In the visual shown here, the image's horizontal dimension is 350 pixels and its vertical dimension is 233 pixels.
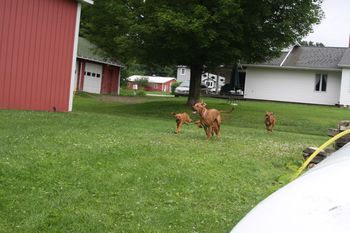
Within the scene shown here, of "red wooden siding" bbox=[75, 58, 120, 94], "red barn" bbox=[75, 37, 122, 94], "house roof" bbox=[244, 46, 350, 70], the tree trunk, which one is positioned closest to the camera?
the tree trunk

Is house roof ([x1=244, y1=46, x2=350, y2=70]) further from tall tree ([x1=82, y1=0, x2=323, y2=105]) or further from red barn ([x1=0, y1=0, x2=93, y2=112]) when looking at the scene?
red barn ([x1=0, y1=0, x2=93, y2=112])

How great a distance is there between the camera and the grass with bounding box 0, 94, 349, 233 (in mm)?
5402

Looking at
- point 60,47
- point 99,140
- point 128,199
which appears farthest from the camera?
point 60,47

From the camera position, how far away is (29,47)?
52.5 feet

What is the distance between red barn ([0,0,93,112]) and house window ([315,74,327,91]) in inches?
954

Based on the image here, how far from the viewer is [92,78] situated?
40531mm

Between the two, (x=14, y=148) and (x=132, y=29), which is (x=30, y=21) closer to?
(x=132, y=29)

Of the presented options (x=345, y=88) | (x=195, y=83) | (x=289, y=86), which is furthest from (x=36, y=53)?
(x=289, y=86)

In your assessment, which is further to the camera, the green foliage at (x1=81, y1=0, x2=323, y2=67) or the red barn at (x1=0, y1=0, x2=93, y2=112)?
the green foliage at (x1=81, y1=0, x2=323, y2=67)

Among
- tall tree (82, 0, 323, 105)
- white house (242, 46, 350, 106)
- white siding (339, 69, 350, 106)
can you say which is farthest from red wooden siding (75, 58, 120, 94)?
tall tree (82, 0, 323, 105)

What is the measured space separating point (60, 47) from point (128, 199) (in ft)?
38.7

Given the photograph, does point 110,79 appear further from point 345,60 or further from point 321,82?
point 345,60

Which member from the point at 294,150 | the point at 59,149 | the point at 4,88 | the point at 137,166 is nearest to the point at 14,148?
the point at 59,149

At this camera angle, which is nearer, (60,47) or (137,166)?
(137,166)
